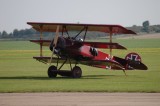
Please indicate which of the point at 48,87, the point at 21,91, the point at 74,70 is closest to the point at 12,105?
the point at 21,91

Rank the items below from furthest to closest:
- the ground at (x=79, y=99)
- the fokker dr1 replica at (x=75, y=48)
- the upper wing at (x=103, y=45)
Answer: the fokker dr1 replica at (x=75, y=48)
the upper wing at (x=103, y=45)
the ground at (x=79, y=99)

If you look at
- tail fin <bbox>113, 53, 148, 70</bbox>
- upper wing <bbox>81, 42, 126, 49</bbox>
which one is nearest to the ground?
upper wing <bbox>81, 42, 126, 49</bbox>

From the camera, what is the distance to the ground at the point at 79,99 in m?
14.0

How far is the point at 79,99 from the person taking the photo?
1498cm

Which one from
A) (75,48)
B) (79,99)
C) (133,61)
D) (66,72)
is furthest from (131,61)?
(79,99)

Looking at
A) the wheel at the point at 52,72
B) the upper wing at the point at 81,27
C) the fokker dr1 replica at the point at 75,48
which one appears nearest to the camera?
the fokker dr1 replica at the point at 75,48

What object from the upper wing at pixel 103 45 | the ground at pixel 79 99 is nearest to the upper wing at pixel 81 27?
the upper wing at pixel 103 45

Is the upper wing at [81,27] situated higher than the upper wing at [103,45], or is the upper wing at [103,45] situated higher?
the upper wing at [81,27]

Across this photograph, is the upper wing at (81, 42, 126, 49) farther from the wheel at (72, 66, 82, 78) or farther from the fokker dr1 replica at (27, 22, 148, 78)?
the wheel at (72, 66, 82, 78)

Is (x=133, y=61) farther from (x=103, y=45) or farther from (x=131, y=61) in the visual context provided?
(x=103, y=45)

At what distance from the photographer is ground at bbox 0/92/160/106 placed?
14023 millimetres

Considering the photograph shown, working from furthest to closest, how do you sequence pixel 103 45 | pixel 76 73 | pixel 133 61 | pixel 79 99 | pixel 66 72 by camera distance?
pixel 133 61 < pixel 66 72 < pixel 103 45 < pixel 76 73 < pixel 79 99

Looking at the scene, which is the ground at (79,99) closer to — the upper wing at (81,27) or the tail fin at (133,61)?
the upper wing at (81,27)

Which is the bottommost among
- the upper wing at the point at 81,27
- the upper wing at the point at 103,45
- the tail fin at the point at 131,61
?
the tail fin at the point at 131,61
